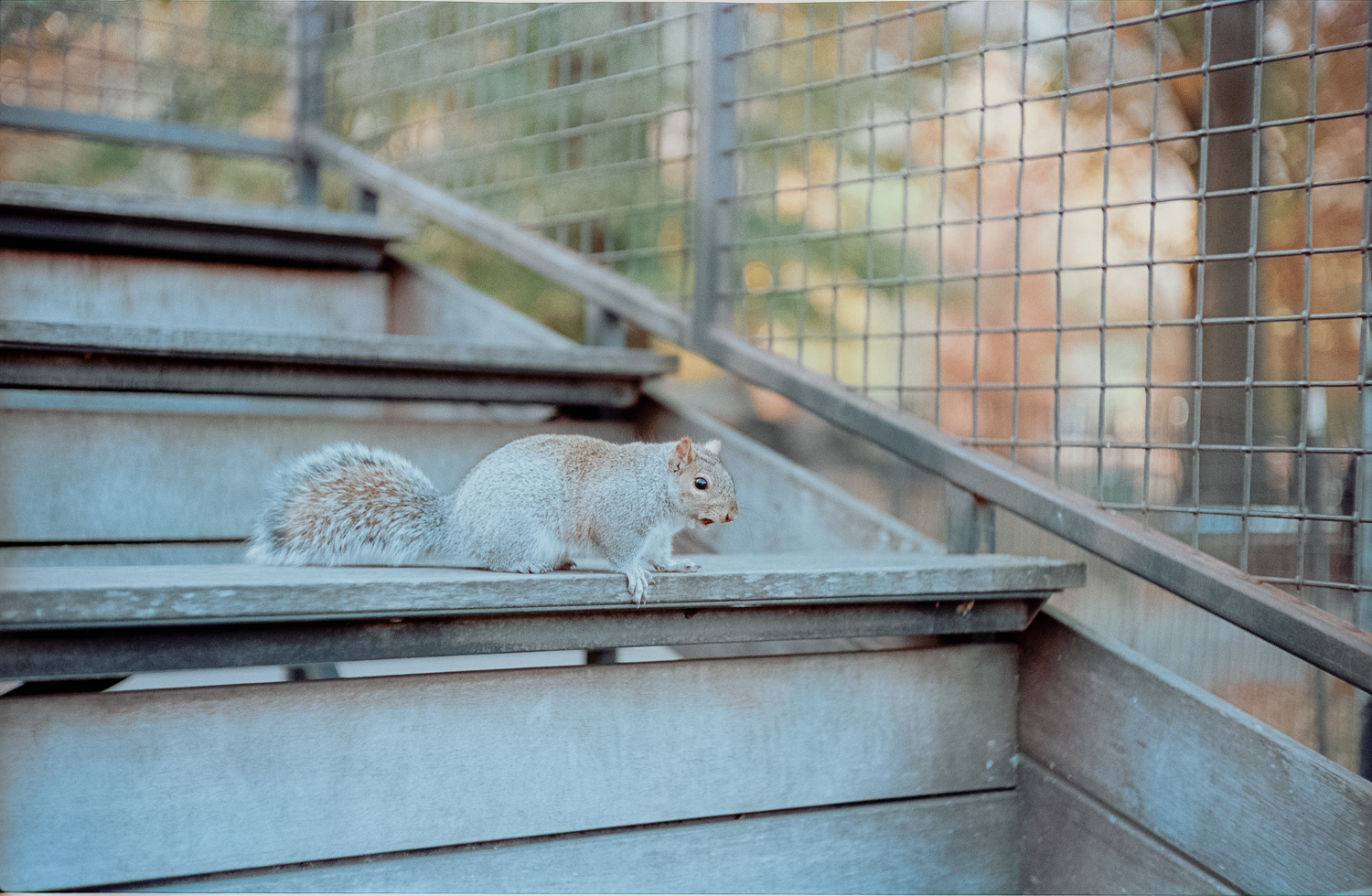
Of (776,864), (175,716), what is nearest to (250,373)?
(175,716)

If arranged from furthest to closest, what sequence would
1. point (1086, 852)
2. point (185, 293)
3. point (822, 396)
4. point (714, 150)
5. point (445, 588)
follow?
point (185, 293)
point (714, 150)
point (822, 396)
point (1086, 852)
point (445, 588)

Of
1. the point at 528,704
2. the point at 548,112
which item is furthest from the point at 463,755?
the point at 548,112

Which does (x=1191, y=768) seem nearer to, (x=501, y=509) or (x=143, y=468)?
(x=501, y=509)

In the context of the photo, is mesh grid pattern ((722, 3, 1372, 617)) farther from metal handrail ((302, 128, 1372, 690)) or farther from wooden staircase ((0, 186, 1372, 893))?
wooden staircase ((0, 186, 1372, 893))

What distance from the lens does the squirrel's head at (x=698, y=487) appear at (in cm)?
96

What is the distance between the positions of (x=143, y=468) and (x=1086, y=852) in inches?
42.0

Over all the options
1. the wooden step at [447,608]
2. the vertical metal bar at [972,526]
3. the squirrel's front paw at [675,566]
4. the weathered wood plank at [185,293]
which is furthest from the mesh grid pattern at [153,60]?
the vertical metal bar at [972,526]

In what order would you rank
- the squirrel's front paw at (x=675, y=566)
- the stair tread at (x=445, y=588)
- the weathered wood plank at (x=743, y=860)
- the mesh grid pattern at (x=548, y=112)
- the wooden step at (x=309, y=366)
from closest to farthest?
the stair tread at (x=445, y=588)
the weathered wood plank at (x=743, y=860)
the squirrel's front paw at (x=675, y=566)
the wooden step at (x=309, y=366)
the mesh grid pattern at (x=548, y=112)

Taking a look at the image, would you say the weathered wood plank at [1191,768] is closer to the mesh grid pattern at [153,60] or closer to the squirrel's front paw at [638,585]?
the squirrel's front paw at [638,585]

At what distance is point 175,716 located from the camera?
2.43 feet

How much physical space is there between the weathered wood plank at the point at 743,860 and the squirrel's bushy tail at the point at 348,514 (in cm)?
25

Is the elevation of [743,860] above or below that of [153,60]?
below

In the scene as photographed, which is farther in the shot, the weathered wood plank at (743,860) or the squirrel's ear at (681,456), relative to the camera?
the squirrel's ear at (681,456)

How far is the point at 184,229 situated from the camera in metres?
1.45
